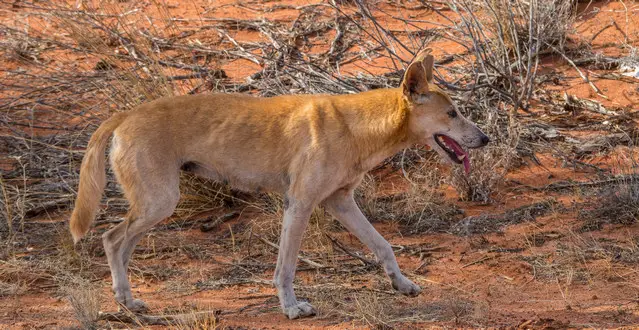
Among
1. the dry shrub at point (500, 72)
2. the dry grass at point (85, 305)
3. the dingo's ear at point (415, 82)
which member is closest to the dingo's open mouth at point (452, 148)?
the dingo's ear at point (415, 82)

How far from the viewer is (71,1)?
1330 centimetres

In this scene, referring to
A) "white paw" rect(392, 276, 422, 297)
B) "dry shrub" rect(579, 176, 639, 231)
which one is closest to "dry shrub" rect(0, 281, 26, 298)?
"white paw" rect(392, 276, 422, 297)

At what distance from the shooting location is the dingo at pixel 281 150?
583cm

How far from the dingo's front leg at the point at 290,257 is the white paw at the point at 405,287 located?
0.64 m

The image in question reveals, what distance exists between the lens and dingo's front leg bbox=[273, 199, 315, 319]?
5.82m

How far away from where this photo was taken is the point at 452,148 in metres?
6.08

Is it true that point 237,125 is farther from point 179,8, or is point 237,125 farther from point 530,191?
point 179,8

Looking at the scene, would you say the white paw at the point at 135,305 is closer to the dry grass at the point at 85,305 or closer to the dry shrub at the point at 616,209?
the dry grass at the point at 85,305

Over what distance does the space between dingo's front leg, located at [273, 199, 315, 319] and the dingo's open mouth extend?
0.97 m

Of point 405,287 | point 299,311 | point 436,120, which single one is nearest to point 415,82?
point 436,120

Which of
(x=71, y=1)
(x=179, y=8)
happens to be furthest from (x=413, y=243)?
(x=71, y=1)

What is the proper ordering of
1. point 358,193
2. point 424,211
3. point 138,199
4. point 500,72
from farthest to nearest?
1. point 500,72
2. point 358,193
3. point 424,211
4. point 138,199

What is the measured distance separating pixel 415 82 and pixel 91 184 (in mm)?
2173

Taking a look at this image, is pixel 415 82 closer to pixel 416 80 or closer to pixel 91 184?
pixel 416 80
